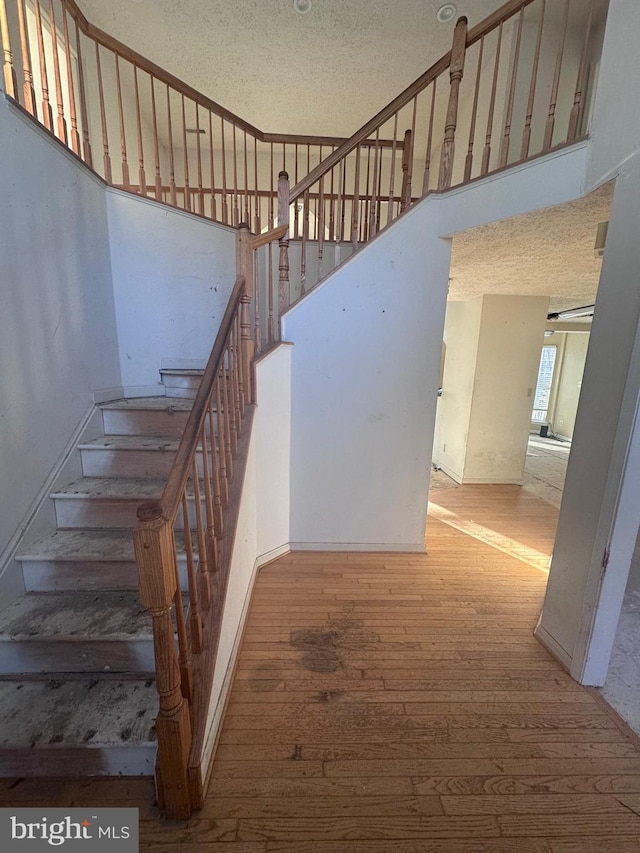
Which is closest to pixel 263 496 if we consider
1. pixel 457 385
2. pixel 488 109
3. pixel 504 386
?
pixel 457 385

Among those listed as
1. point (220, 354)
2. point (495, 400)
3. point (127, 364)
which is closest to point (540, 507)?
point (495, 400)

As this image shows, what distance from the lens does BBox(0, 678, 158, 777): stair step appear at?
47.1 inches

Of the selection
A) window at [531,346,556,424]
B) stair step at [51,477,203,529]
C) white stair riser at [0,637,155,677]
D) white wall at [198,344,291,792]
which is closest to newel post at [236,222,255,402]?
white wall at [198,344,291,792]

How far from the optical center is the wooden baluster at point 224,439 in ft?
5.07

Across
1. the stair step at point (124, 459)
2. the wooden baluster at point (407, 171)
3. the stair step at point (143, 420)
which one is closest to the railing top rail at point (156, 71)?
the wooden baluster at point (407, 171)

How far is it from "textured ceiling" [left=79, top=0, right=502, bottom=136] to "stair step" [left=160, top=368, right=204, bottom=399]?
2890 millimetres

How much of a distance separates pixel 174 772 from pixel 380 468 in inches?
79.3

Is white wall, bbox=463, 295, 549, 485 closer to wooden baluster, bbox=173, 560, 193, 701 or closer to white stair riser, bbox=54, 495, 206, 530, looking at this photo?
white stair riser, bbox=54, 495, 206, 530

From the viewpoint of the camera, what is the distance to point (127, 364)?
2.67 metres

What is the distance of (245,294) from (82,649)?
180 cm

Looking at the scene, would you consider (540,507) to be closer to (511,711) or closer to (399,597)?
(399,597)

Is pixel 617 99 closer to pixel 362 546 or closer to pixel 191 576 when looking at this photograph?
pixel 191 576

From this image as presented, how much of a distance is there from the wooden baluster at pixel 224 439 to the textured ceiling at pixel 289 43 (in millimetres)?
3290

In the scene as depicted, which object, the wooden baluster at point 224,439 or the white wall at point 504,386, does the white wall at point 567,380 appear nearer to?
the white wall at point 504,386
